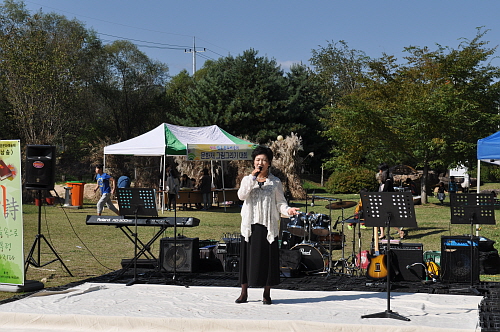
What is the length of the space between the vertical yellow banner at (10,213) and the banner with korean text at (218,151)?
11375 mm

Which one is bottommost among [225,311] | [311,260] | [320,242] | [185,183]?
[225,311]

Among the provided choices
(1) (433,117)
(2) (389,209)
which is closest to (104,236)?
(2) (389,209)

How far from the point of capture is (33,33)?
3173 cm

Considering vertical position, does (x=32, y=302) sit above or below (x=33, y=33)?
below

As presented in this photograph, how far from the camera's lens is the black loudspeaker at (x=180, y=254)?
9203mm

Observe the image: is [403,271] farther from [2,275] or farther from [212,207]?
[212,207]

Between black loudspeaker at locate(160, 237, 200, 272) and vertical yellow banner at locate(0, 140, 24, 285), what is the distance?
2133 millimetres

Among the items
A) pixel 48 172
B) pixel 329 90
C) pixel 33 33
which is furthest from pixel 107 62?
pixel 48 172

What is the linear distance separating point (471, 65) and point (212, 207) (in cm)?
1243

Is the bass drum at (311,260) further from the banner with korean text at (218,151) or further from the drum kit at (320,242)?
the banner with korean text at (218,151)

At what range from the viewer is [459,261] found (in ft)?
27.9

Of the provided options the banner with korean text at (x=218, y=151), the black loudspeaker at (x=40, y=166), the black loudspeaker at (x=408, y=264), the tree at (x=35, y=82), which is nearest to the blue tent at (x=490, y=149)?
the black loudspeaker at (x=408, y=264)

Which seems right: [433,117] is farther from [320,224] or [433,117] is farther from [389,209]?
[389,209]

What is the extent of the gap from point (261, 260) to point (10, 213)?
3.48 m
